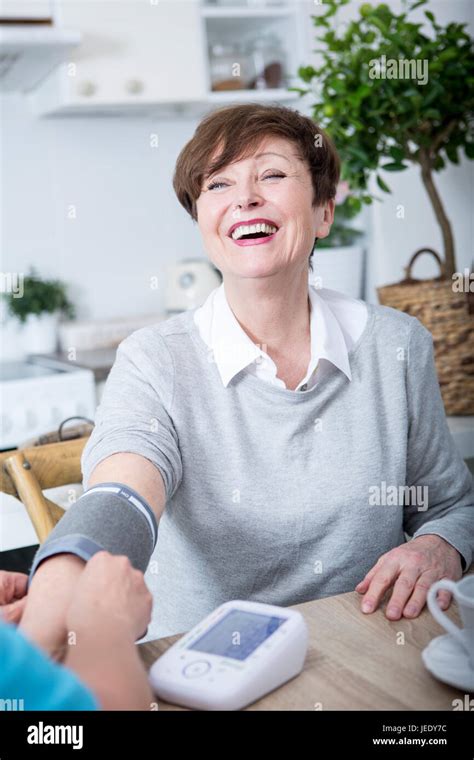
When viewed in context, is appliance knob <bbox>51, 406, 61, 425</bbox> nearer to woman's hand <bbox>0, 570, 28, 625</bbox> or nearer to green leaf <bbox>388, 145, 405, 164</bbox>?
green leaf <bbox>388, 145, 405, 164</bbox>

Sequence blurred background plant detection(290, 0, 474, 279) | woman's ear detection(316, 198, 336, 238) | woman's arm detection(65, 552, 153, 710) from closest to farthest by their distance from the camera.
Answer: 1. woman's arm detection(65, 552, 153, 710)
2. woman's ear detection(316, 198, 336, 238)
3. blurred background plant detection(290, 0, 474, 279)

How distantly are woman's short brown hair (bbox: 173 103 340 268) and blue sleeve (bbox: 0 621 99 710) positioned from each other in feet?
2.67

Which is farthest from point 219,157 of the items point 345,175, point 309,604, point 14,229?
point 14,229

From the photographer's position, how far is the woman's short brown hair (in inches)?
45.5

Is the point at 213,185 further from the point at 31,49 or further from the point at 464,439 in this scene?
the point at 31,49

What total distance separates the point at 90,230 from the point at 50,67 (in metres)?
0.60

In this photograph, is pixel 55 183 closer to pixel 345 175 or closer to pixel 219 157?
pixel 345 175

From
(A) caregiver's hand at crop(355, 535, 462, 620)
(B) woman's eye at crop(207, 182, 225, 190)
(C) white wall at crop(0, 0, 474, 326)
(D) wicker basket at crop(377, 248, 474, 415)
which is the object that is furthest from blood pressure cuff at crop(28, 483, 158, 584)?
(C) white wall at crop(0, 0, 474, 326)

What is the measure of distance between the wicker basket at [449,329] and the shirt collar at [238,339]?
0.79 m

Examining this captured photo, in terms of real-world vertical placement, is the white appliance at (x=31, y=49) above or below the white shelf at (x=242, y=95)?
above

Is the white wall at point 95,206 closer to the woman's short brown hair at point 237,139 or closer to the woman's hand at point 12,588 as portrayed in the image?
the woman's short brown hair at point 237,139

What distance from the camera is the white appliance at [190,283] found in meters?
2.92

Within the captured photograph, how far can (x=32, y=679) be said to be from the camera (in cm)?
48

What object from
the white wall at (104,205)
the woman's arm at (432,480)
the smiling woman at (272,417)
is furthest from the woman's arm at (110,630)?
the white wall at (104,205)
